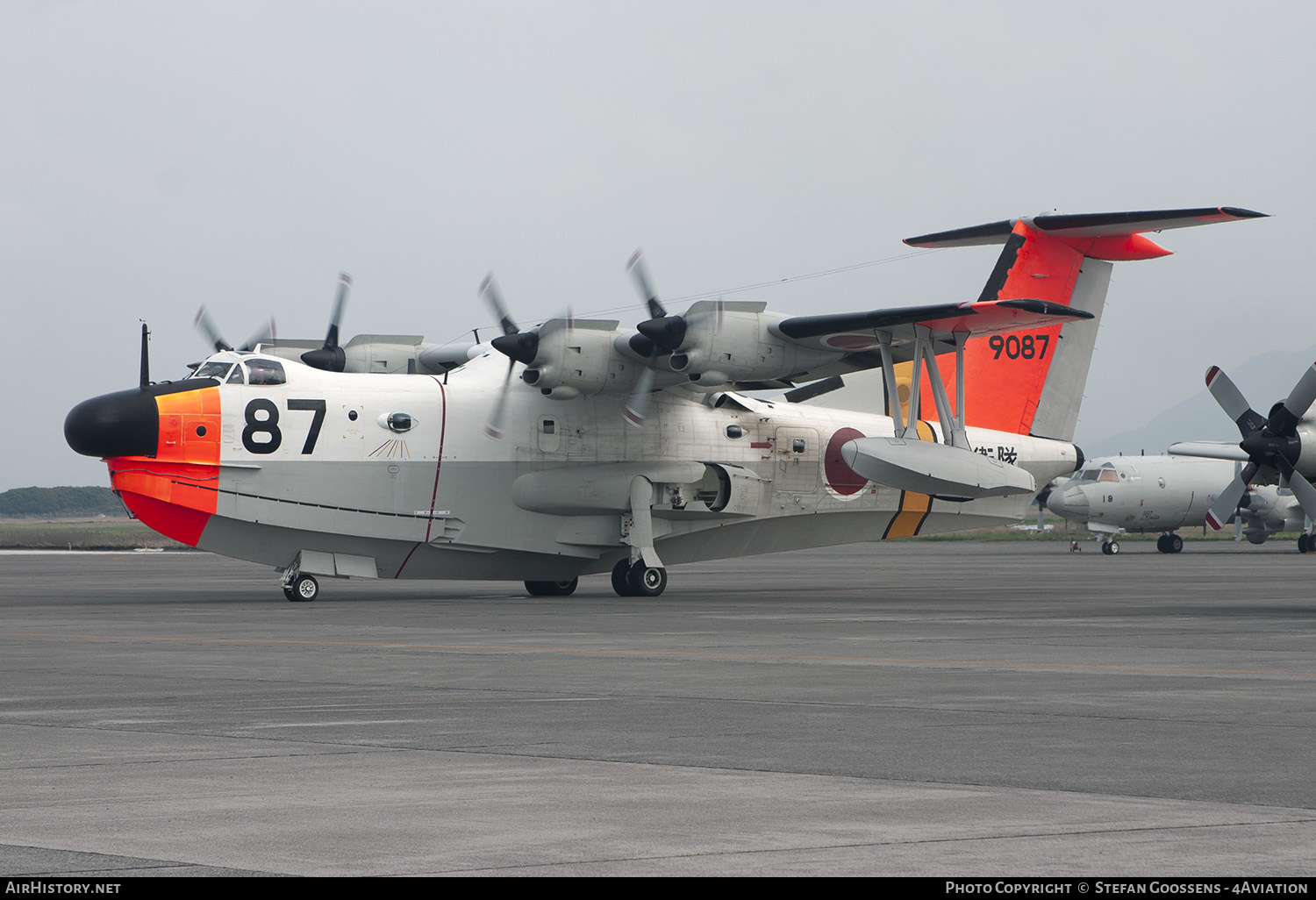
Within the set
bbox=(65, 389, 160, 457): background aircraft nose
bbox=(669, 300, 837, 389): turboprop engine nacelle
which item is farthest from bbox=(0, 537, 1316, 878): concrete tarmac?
bbox=(669, 300, 837, 389): turboprop engine nacelle

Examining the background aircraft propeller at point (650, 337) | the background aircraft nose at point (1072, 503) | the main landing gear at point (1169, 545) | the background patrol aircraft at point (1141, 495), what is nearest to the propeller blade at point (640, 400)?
the background aircraft propeller at point (650, 337)

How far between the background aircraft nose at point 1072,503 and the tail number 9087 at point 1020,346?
26.9 meters

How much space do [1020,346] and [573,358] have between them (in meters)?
10.9

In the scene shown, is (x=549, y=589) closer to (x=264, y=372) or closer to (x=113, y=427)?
(x=264, y=372)

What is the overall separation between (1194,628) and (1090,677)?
6.42 metres

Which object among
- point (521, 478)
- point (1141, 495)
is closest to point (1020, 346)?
point (521, 478)

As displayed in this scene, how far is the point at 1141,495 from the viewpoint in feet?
192

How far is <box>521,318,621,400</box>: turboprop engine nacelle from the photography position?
86.3 ft

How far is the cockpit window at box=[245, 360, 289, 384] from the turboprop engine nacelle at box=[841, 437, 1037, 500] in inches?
389

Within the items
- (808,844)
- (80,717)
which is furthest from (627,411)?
(808,844)

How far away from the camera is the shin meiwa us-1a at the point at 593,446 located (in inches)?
990

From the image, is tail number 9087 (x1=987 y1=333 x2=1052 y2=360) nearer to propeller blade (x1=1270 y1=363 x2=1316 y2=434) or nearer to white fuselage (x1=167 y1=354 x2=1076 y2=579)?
white fuselage (x1=167 y1=354 x2=1076 y2=579)

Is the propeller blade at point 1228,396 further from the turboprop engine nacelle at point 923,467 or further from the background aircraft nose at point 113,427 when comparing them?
the background aircraft nose at point 113,427

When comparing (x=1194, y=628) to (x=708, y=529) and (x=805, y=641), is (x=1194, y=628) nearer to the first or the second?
(x=805, y=641)
